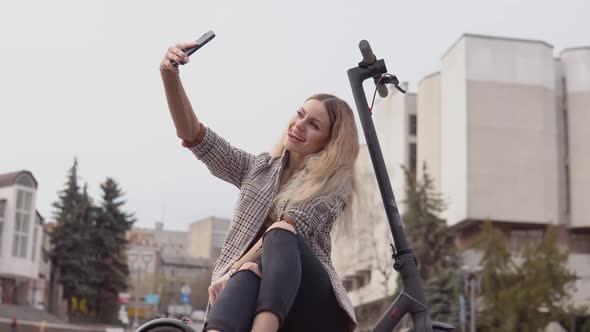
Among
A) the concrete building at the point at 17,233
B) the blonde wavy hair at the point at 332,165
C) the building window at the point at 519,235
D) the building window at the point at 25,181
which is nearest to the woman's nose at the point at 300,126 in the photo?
the blonde wavy hair at the point at 332,165

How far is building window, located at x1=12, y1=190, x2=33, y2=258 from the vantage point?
52.8m

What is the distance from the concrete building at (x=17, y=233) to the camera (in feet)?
170

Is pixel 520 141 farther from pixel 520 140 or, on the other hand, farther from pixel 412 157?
pixel 412 157

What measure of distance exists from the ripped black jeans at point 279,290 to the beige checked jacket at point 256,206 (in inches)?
4.9

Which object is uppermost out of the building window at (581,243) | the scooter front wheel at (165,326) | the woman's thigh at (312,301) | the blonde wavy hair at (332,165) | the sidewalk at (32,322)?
the building window at (581,243)

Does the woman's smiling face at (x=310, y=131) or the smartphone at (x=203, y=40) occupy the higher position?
the smartphone at (x=203, y=40)

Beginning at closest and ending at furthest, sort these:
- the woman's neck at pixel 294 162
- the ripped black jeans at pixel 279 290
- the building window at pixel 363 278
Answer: the ripped black jeans at pixel 279 290
the woman's neck at pixel 294 162
the building window at pixel 363 278

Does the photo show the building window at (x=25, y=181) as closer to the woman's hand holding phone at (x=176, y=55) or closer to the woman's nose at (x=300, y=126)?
the woman's nose at (x=300, y=126)

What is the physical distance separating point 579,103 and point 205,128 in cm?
4664

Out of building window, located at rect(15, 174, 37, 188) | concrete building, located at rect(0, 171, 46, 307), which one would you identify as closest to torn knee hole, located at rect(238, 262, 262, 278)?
concrete building, located at rect(0, 171, 46, 307)

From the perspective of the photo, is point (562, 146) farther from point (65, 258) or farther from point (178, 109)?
point (178, 109)

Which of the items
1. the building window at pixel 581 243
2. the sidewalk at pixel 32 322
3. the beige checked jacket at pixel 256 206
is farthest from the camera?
the building window at pixel 581 243

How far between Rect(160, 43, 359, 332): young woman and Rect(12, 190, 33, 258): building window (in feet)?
171

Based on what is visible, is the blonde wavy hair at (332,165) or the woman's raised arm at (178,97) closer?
the woman's raised arm at (178,97)
